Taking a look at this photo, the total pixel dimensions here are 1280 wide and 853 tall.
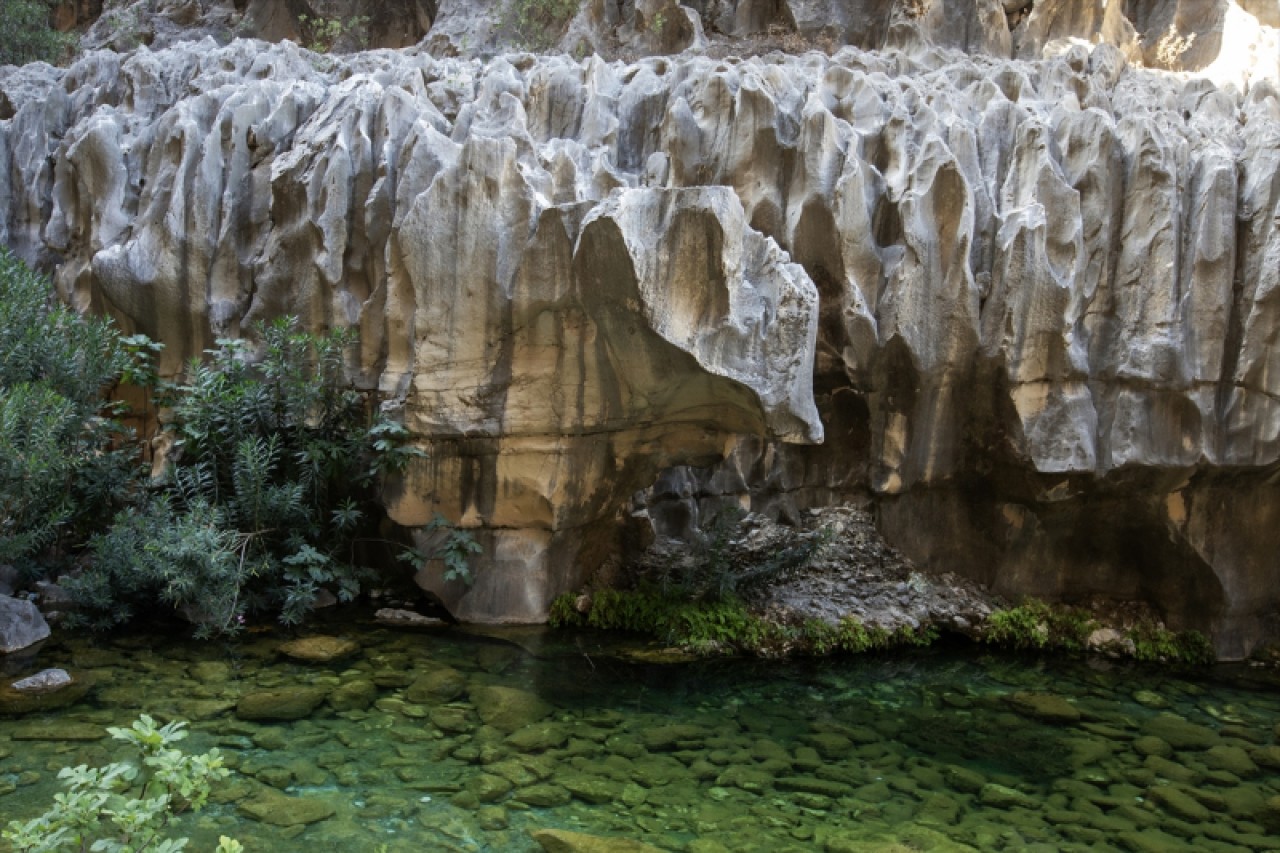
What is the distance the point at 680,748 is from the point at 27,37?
1398cm

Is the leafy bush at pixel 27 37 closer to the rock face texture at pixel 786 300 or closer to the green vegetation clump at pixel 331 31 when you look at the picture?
the green vegetation clump at pixel 331 31

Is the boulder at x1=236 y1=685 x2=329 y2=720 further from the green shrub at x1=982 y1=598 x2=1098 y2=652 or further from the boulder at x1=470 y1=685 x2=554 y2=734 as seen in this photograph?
the green shrub at x1=982 y1=598 x2=1098 y2=652

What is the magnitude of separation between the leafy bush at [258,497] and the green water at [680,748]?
396 millimetres

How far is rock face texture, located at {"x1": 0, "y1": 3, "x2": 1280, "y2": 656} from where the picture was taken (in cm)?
756

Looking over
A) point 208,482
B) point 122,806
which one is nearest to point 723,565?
point 208,482

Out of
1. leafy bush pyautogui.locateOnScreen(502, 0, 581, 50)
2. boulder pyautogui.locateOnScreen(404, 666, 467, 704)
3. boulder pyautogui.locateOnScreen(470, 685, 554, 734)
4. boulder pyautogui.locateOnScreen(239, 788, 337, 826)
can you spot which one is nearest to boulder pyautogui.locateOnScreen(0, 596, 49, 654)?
boulder pyautogui.locateOnScreen(404, 666, 467, 704)

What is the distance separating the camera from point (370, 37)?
15.8m

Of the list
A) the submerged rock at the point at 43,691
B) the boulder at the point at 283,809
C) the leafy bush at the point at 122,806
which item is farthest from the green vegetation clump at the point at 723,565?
the leafy bush at the point at 122,806

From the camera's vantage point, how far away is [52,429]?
7.00m

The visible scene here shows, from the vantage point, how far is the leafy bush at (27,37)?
14.1 metres

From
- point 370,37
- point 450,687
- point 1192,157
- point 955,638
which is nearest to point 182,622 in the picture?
point 450,687

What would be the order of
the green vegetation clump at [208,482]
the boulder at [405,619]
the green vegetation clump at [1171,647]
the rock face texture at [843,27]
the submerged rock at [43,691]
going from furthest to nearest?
the rock face texture at [843,27] → the green vegetation clump at [1171,647] → the boulder at [405,619] → the green vegetation clump at [208,482] → the submerged rock at [43,691]

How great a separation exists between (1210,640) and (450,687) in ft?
20.7

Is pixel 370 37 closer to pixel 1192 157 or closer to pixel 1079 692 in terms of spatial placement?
pixel 1192 157
